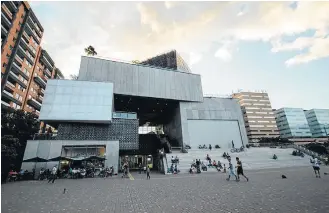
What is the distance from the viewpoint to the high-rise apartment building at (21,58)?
41847 millimetres

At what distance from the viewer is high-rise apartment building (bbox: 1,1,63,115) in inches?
1648

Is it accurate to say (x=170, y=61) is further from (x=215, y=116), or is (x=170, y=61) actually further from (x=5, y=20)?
(x=5, y=20)

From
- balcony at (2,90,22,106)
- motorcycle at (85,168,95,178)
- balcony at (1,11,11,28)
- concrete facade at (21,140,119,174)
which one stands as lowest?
motorcycle at (85,168,95,178)

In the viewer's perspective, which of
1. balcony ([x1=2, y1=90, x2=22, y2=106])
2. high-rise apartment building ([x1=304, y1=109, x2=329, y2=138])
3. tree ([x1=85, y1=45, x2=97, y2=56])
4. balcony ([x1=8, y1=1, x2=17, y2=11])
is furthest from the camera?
high-rise apartment building ([x1=304, y1=109, x2=329, y2=138])

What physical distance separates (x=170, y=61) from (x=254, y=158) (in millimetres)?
28807

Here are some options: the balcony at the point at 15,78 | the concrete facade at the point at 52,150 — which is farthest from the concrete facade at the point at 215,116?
the balcony at the point at 15,78

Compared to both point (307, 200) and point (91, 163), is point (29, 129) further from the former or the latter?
point (307, 200)

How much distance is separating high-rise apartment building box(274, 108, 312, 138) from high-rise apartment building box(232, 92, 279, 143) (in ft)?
26.2

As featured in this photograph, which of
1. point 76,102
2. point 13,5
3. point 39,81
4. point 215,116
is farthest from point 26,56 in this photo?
point 215,116

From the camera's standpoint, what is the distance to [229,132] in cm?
4025

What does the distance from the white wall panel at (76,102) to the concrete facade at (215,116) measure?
1635 centimetres

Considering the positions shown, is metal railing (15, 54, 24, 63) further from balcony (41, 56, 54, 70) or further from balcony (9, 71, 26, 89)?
balcony (41, 56, 54, 70)

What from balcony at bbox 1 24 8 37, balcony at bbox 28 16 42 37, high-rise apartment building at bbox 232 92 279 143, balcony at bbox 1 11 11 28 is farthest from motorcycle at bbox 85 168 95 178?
high-rise apartment building at bbox 232 92 279 143

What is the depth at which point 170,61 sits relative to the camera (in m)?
45.8
